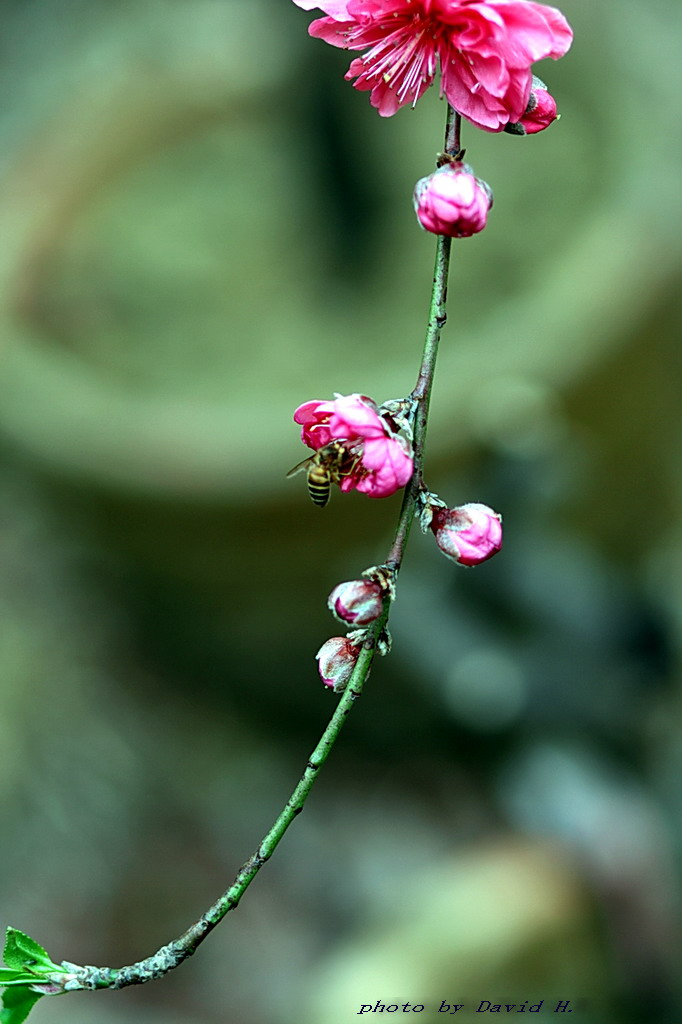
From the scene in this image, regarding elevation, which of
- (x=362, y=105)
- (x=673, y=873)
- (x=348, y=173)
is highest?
(x=362, y=105)

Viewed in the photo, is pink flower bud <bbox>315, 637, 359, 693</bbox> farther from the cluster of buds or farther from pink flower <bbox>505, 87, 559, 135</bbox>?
pink flower <bbox>505, 87, 559, 135</bbox>

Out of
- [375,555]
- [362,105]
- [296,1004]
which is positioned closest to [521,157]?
[362,105]

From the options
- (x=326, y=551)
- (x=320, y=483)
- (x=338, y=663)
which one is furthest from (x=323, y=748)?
(x=326, y=551)

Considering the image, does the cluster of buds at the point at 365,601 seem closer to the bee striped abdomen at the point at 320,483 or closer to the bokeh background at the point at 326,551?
the bee striped abdomen at the point at 320,483

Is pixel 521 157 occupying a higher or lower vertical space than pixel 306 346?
higher

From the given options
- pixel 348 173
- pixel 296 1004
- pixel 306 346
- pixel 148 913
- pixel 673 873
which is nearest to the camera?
pixel 673 873

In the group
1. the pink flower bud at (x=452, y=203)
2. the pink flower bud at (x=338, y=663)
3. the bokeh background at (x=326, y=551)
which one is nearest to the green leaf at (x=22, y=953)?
the pink flower bud at (x=338, y=663)

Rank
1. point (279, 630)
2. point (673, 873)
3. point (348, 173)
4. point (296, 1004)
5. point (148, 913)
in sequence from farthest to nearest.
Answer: point (348, 173) < point (279, 630) < point (148, 913) < point (296, 1004) < point (673, 873)

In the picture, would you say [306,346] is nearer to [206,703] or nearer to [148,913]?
[206,703]
